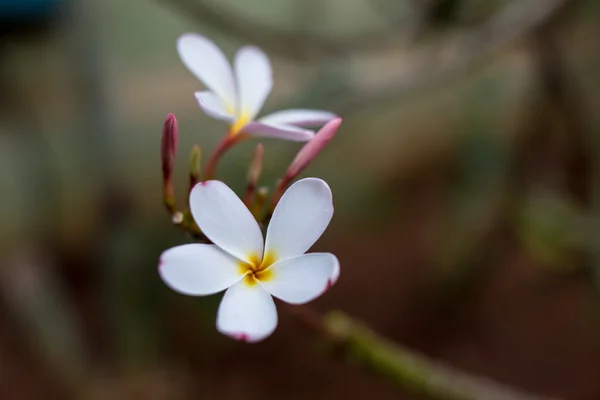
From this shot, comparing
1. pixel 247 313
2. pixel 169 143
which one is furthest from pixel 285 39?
pixel 247 313

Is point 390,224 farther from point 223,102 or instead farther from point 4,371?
point 223,102

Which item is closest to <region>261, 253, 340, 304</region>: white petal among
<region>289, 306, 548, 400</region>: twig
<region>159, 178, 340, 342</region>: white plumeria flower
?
<region>159, 178, 340, 342</region>: white plumeria flower

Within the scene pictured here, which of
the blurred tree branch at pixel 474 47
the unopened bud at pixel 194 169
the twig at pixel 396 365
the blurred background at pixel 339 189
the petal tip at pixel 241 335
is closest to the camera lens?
the petal tip at pixel 241 335

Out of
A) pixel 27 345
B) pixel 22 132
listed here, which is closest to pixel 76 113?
pixel 22 132

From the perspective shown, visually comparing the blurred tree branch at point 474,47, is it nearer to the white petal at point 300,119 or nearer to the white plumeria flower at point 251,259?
the white petal at point 300,119

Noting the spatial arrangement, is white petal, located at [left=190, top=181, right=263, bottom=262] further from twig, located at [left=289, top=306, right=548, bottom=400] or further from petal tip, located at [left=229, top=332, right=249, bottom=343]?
twig, located at [left=289, top=306, right=548, bottom=400]

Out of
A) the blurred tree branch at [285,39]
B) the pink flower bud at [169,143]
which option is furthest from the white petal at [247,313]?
the blurred tree branch at [285,39]
